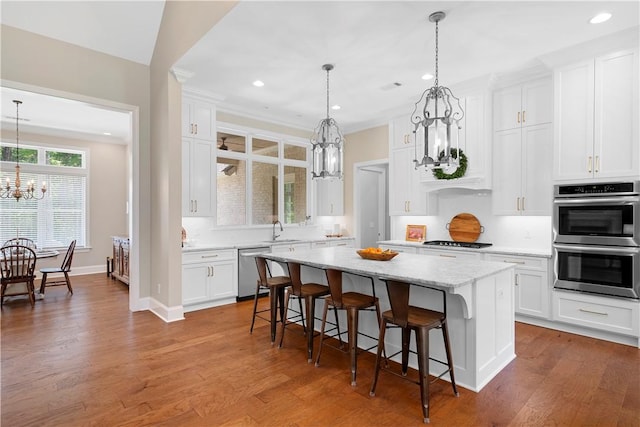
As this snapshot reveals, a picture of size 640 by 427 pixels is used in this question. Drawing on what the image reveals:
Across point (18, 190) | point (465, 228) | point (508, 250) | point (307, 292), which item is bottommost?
point (307, 292)

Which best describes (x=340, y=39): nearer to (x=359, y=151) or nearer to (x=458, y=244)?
(x=458, y=244)

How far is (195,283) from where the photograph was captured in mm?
4801

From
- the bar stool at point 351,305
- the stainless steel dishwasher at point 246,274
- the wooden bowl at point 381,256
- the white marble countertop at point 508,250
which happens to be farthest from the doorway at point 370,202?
the bar stool at point 351,305

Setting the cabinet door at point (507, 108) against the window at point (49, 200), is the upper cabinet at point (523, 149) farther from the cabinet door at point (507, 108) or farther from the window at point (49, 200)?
the window at point (49, 200)

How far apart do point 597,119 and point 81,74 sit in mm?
6093

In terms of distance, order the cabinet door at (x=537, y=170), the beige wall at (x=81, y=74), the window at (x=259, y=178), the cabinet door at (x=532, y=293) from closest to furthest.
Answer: the beige wall at (x=81, y=74), the cabinet door at (x=532, y=293), the cabinet door at (x=537, y=170), the window at (x=259, y=178)

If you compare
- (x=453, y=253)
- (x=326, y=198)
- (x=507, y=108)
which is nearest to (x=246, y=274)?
(x=326, y=198)

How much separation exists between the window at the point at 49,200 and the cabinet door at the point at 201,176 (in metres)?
4.47

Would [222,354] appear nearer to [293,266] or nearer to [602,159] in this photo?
[293,266]

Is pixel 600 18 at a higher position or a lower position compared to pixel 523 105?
higher

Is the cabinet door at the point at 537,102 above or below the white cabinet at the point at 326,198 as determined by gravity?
above

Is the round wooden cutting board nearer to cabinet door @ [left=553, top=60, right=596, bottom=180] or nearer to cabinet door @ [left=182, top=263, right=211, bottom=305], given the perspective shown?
cabinet door @ [left=553, top=60, right=596, bottom=180]

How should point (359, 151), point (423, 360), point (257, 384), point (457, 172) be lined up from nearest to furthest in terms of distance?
point (423, 360)
point (257, 384)
point (457, 172)
point (359, 151)

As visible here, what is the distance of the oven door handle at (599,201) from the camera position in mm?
3434
